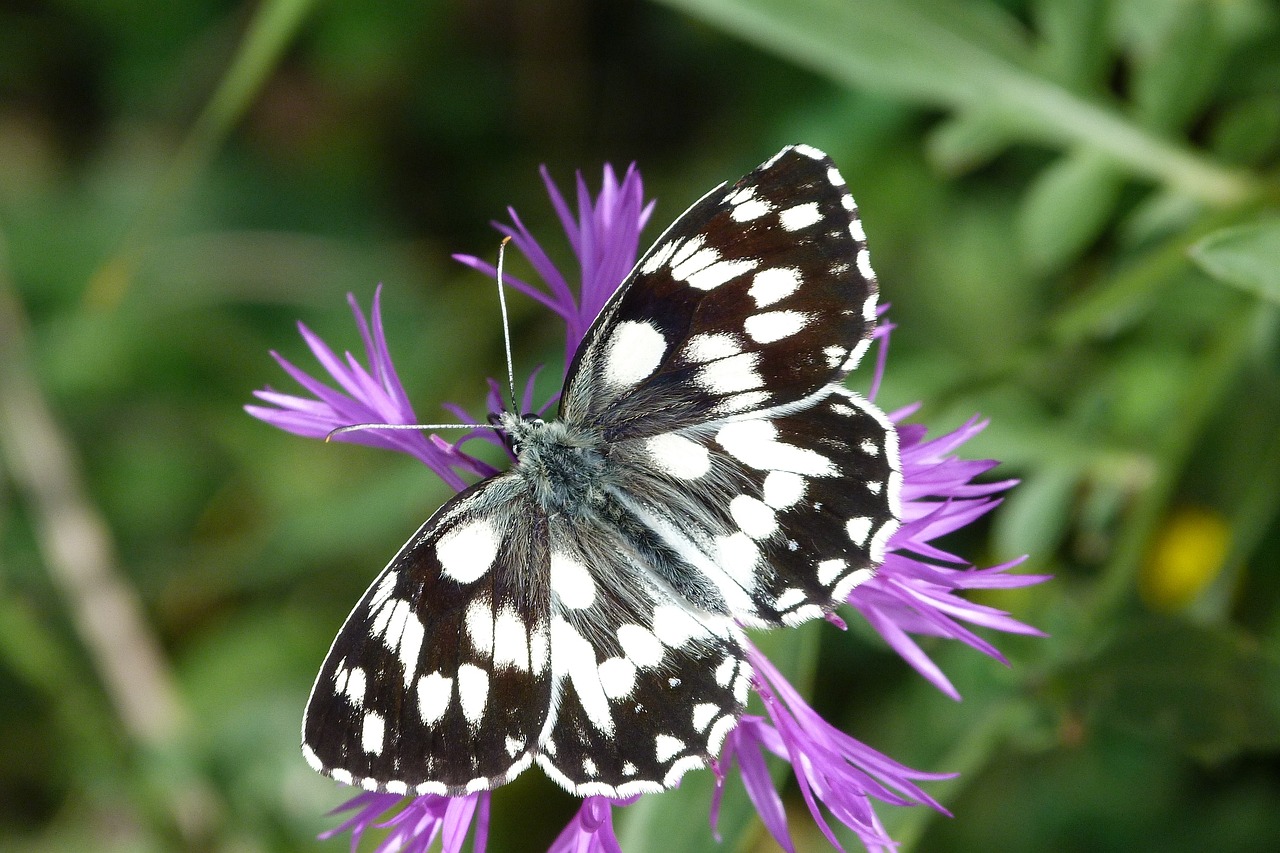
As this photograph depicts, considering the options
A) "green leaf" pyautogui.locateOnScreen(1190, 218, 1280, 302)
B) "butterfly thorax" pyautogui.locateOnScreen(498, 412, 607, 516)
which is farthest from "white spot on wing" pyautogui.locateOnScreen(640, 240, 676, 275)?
"green leaf" pyautogui.locateOnScreen(1190, 218, 1280, 302)

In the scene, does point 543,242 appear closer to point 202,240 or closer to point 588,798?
point 202,240

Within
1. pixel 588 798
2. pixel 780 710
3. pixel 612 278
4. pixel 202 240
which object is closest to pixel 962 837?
pixel 780 710

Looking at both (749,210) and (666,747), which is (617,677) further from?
(749,210)

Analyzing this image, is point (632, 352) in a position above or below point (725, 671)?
above

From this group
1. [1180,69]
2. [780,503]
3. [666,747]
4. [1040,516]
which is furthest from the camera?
[1040,516]

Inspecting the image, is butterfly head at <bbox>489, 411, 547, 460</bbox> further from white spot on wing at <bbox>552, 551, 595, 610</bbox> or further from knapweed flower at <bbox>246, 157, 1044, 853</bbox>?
white spot on wing at <bbox>552, 551, 595, 610</bbox>

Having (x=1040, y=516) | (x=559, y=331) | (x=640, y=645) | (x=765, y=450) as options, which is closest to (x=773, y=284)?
(x=765, y=450)
